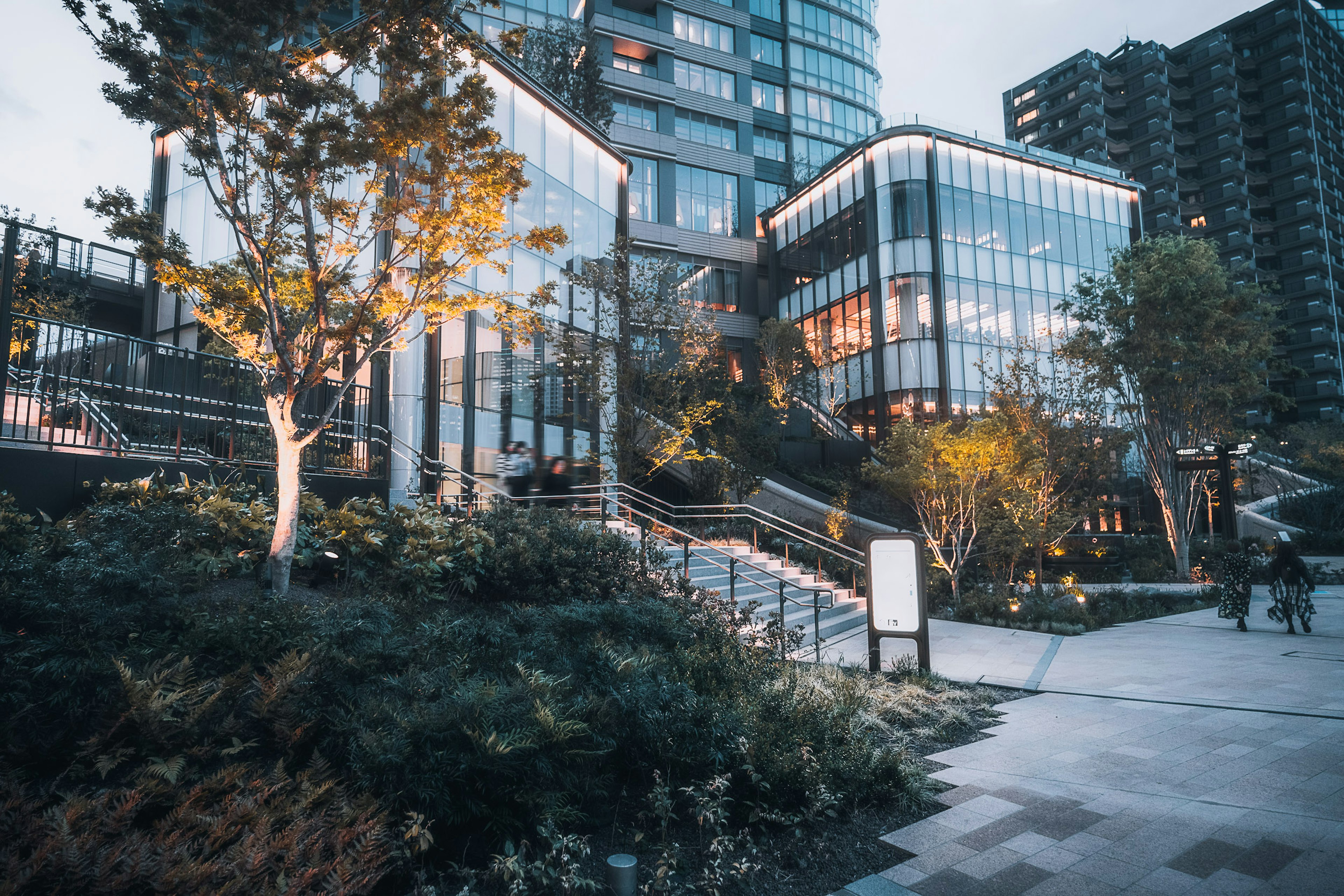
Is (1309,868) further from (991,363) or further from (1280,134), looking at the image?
(1280,134)

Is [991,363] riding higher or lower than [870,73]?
lower

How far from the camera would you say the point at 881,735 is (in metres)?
5.75

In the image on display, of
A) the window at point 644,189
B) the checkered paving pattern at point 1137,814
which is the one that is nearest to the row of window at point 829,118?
the window at point 644,189

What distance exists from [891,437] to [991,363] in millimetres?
13323

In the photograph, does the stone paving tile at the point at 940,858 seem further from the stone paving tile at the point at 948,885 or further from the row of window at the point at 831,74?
the row of window at the point at 831,74

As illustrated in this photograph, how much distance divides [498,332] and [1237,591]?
49.6ft

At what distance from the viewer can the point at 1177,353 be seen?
1989 cm

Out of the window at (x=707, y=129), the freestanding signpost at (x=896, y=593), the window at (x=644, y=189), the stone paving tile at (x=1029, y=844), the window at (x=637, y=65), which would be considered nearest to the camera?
the stone paving tile at (x=1029, y=844)

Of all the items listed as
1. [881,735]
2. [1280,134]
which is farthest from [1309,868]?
[1280,134]

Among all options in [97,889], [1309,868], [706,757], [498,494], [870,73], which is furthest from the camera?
[870,73]

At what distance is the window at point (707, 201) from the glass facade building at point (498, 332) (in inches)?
663

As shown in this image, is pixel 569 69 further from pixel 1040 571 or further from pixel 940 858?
pixel 940 858

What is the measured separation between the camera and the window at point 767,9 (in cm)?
4047

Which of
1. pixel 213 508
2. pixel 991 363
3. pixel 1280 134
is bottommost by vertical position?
pixel 213 508
